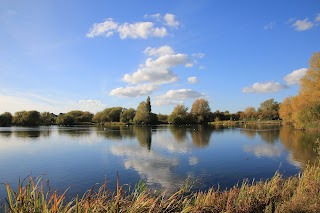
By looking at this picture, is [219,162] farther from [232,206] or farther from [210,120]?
[210,120]

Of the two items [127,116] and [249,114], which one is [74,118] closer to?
[127,116]

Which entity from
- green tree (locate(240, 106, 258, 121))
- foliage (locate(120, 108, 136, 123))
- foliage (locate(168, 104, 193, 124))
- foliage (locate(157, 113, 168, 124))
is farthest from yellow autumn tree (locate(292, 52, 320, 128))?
green tree (locate(240, 106, 258, 121))

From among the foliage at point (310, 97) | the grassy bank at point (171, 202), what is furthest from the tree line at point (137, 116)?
the grassy bank at point (171, 202)

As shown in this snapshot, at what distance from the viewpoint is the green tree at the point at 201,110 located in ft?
400

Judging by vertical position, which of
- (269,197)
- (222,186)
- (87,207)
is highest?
(87,207)

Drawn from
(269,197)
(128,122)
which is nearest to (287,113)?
(128,122)

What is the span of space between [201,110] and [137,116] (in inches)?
1232

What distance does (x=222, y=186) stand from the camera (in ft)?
48.4

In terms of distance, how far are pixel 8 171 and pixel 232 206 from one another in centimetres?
1748

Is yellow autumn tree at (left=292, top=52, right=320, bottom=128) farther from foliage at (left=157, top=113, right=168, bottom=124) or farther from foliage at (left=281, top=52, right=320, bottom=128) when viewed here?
foliage at (left=157, top=113, right=168, bottom=124)

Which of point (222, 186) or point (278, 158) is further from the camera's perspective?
point (278, 158)

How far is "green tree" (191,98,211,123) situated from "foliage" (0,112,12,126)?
80.3 metres

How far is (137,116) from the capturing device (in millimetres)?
110938

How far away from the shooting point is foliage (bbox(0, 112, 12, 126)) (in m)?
114
